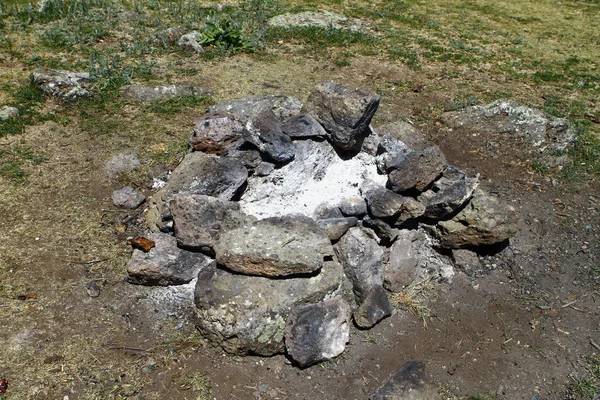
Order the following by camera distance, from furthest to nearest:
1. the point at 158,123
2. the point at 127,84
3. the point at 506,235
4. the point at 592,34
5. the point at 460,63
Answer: the point at 592,34 < the point at 460,63 < the point at 127,84 < the point at 158,123 < the point at 506,235

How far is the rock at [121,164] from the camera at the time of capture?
7.43 metres

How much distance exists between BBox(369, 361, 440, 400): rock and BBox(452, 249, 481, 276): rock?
1569 mm

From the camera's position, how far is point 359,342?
5.53 meters

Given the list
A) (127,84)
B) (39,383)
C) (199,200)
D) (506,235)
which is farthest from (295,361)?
(127,84)

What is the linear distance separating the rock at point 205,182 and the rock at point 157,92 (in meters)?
3.11

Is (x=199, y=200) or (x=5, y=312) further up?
(x=199, y=200)

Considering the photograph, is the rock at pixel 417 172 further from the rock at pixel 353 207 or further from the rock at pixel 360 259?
the rock at pixel 360 259

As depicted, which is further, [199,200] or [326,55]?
[326,55]

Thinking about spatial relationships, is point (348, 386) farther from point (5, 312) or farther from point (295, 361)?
point (5, 312)

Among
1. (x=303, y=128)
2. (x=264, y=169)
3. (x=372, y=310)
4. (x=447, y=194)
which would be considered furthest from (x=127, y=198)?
(x=447, y=194)

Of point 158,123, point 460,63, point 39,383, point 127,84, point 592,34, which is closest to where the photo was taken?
point 39,383

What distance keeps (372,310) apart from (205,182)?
2236 millimetres

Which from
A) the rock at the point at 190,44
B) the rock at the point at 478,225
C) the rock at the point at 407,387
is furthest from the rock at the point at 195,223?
the rock at the point at 190,44

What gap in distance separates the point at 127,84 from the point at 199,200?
4.49m
